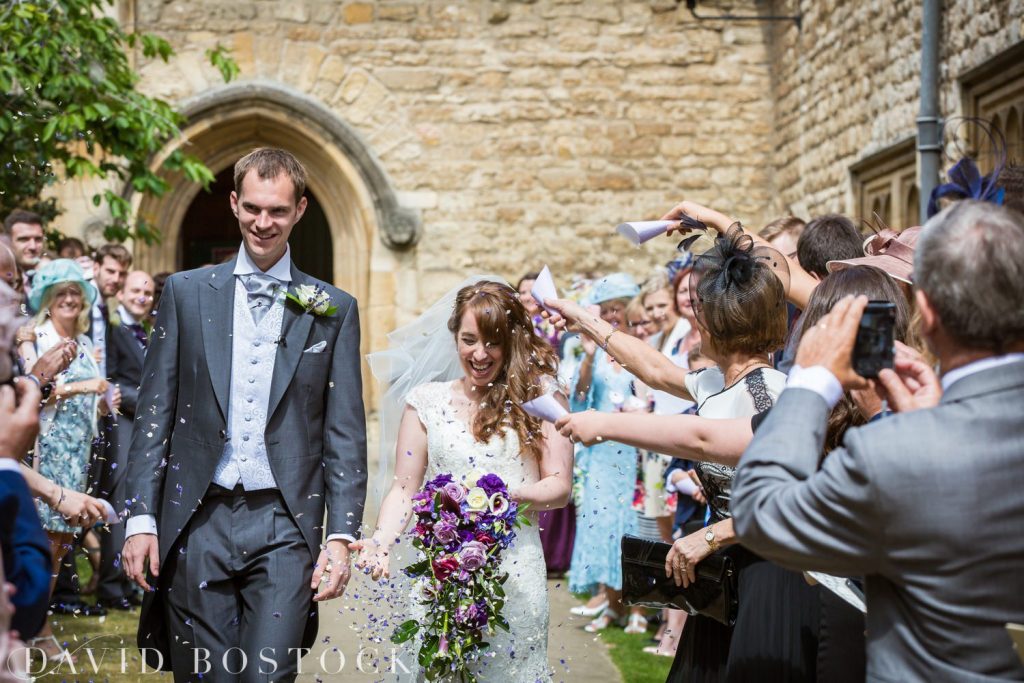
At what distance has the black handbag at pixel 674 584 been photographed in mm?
3414

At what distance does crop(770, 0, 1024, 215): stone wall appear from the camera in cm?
823

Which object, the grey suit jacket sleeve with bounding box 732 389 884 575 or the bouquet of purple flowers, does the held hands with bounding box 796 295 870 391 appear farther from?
the bouquet of purple flowers

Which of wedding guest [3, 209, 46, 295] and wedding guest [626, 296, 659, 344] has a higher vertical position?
wedding guest [3, 209, 46, 295]

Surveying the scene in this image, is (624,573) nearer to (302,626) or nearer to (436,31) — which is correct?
(302,626)

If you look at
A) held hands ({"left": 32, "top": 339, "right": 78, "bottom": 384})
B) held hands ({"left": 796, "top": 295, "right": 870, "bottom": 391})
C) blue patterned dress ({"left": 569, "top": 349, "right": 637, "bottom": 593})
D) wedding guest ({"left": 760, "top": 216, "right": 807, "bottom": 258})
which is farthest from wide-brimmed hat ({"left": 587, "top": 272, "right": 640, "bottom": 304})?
held hands ({"left": 796, "top": 295, "right": 870, "bottom": 391})

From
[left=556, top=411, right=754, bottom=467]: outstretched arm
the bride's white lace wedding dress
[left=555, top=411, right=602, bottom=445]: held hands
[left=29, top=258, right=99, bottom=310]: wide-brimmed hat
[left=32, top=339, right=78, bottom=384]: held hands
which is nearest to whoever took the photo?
[left=556, top=411, right=754, bottom=467]: outstretched arm

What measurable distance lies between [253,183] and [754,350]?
5.46ft

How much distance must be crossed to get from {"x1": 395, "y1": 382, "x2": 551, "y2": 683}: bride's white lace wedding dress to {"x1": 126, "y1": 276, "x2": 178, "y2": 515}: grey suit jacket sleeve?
0.92m

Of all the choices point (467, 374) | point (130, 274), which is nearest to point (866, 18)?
point (130, 274)

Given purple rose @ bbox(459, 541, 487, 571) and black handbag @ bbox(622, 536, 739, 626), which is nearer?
black handbag @ bbox(622, 536, 739, 626)

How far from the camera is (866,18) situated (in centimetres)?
1045

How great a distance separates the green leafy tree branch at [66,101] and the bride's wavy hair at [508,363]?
439 centimetres

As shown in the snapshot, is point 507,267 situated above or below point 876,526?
above

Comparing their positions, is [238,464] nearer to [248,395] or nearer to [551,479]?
[248,395]
